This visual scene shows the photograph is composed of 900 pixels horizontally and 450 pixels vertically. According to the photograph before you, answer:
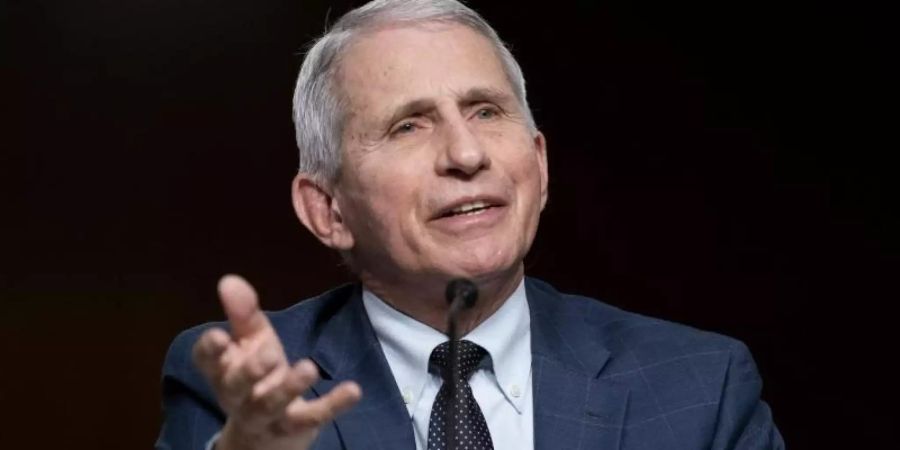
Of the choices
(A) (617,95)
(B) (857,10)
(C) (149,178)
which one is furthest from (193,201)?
(B) (857,10)

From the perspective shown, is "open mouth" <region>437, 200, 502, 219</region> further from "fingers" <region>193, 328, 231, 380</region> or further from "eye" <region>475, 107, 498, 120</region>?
"fingers" <region>193, 328, 231, 380</region>

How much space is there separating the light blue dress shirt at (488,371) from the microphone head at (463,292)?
0.40 m

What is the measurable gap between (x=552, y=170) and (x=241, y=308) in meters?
1.91

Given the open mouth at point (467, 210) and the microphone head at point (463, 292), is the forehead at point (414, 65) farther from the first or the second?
the microphone head at point (463, 292)

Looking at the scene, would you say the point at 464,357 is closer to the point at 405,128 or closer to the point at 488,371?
the point at 488,371

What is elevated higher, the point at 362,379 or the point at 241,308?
the point at 241,308

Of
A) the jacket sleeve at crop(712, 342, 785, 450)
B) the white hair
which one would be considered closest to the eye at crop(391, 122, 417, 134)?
the white hair

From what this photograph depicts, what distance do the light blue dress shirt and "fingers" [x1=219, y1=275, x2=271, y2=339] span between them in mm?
607

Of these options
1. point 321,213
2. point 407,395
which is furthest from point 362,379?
point 321,213

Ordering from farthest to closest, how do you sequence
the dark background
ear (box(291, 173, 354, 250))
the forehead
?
the dark background
ear (box(291, 173, 354, 250))
the forehead

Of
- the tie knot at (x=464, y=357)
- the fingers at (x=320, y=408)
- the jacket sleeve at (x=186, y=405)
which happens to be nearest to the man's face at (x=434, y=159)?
the tie knot at (x=464, y=357)

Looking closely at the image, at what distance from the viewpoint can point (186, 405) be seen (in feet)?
7.13

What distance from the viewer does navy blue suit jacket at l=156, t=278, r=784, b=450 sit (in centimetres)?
211

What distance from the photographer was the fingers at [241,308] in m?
1.54
